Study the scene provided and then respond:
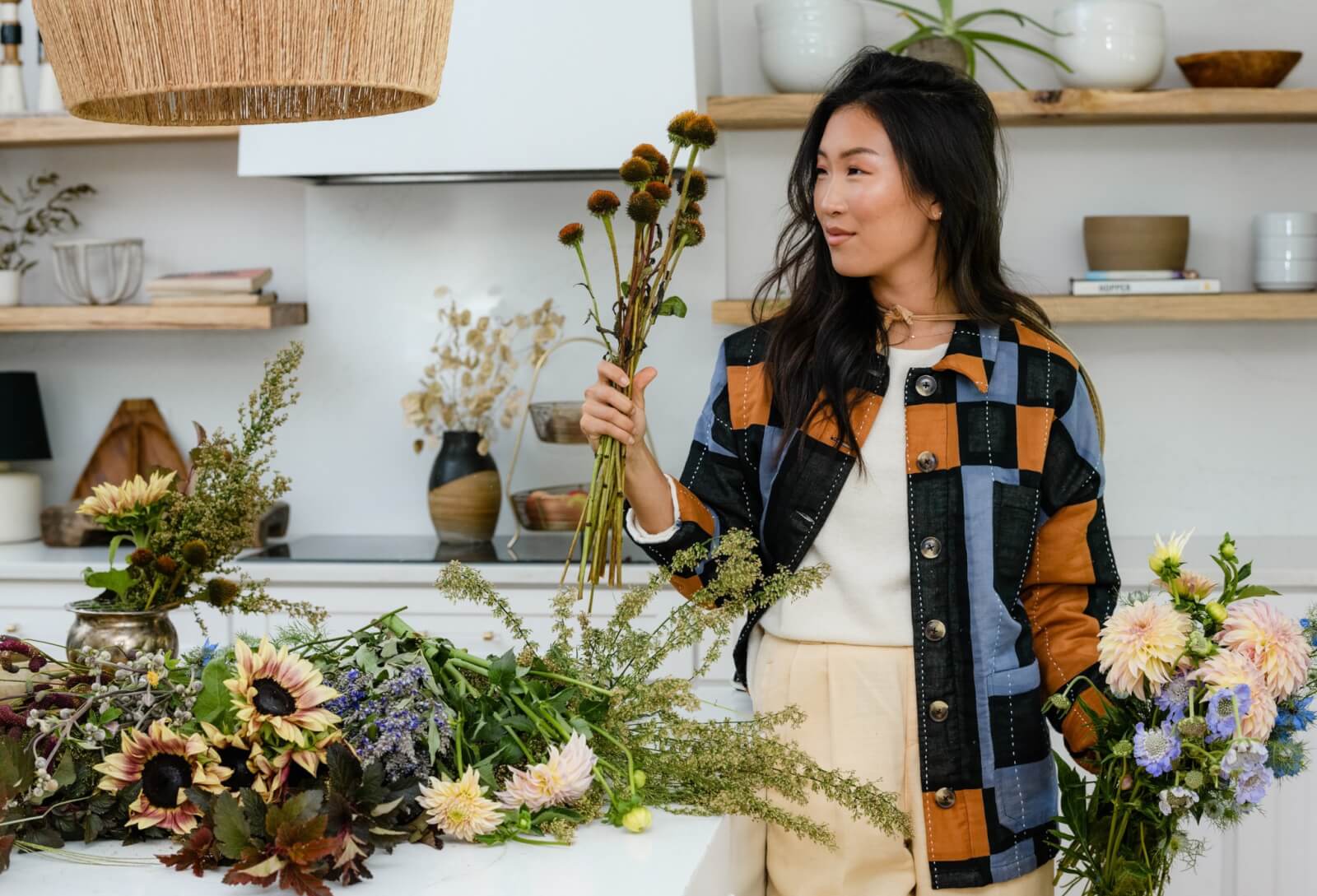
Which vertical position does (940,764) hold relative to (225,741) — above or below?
below

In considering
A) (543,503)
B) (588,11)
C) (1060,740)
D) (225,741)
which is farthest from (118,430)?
(225,741)

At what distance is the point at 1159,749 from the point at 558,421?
1.95 meters

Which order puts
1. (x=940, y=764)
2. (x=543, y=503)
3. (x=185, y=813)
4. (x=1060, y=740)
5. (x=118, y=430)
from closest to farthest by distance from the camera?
(x=185, y=813) < (x=940, y=764) < (x=1060, y=740) < (x=543, y=503) < (x=118, y=430)

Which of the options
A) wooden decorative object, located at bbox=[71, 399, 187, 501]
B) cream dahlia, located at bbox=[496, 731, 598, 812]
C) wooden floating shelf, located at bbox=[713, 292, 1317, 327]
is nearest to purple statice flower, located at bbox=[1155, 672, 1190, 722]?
cream dahlia, located at bbox=[496, 731, 598, 812]

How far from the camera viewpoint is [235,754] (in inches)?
41.1

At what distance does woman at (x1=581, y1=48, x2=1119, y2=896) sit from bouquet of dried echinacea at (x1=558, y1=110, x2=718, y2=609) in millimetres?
103

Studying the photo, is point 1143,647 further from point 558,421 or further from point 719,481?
point 558,421

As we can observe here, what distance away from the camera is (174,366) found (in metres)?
3.38

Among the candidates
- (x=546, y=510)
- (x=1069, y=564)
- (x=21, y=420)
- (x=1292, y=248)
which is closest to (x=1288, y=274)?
(x=1292, y=248)

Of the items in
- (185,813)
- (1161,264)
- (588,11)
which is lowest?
(185,813)

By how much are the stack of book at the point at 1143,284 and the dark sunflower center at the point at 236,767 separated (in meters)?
2.23

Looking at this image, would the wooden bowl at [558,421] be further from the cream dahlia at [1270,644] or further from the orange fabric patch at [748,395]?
the cream dahlia at [1270,644]

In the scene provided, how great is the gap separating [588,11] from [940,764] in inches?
69.4

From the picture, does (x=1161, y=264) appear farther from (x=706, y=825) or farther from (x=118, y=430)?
(x=118, y=430)
